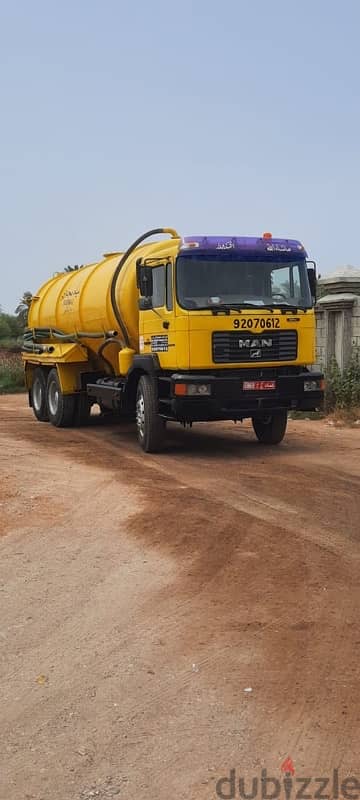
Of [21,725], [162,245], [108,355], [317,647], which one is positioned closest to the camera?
[21,725]

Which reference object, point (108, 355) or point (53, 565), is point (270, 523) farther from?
point (108, 355)

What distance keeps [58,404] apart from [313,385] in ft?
20.8

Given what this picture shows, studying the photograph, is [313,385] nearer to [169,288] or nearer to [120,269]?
[169,288]

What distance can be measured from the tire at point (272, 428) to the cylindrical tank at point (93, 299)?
234 cm

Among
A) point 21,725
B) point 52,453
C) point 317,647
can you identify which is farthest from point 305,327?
point 21,725

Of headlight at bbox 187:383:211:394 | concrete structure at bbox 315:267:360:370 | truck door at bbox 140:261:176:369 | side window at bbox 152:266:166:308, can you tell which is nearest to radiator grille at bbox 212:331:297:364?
headlight at bbox 187:383:211:394

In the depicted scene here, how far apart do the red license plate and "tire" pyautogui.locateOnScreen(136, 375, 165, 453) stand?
1433mm

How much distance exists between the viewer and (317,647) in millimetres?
4996

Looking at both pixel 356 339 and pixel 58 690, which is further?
pixel 356 339

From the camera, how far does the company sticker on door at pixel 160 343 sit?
494 inches

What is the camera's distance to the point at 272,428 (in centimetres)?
1391

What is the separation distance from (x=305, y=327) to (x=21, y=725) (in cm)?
931

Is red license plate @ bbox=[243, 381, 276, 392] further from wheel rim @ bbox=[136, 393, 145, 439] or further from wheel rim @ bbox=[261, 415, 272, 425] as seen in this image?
wheel rim @ bbox=[136, 393, 145, 439]

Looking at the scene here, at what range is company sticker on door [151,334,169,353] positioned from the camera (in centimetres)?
1254
